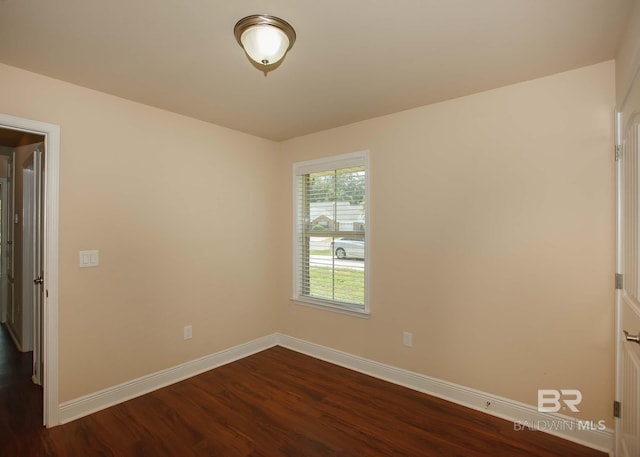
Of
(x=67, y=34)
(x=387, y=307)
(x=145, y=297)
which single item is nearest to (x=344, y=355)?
(x=387, y=307)

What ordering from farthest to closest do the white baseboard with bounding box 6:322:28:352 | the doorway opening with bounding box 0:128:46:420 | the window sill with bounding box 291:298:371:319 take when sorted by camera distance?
1. the white baseboard with bounding box 6:322:28:352
2. the window sill with bounding box 291:298:371:319
3. the doorway opening with bounding box 0:128:46:420

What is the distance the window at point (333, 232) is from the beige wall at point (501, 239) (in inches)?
7.2

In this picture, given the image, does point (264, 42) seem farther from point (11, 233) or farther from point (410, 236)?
point (11, 233)

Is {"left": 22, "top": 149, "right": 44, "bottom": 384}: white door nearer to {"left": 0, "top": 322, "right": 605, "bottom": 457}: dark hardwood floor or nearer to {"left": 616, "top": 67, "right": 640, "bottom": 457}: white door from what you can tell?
{"left": 0, "top": 322, "right": 605, "bottom": 457}: dark hardwood floor

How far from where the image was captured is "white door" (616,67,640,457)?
152cm

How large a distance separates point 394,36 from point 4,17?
205cm

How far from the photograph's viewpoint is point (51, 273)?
226cm

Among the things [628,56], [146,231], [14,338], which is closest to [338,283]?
[146,231]

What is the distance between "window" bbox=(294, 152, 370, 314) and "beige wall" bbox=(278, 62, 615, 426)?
0.60 ft

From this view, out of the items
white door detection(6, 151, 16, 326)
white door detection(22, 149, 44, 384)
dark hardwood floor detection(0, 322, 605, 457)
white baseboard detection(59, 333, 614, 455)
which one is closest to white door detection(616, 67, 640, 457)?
white baseboard detection(59, 333, 614, 455)

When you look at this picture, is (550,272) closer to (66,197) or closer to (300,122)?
(300,122)

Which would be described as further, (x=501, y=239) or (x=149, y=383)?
(x=149, y=383)

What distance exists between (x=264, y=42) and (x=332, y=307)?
104 inches

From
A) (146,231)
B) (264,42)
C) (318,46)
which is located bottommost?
(146,231)
